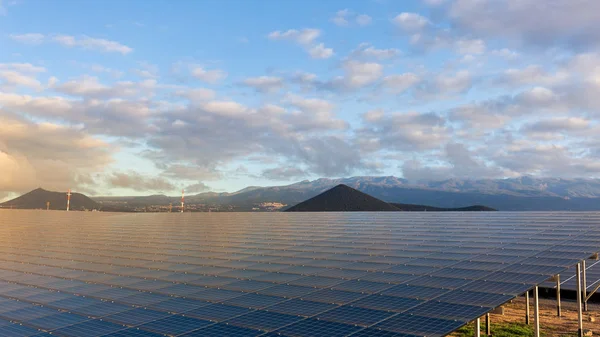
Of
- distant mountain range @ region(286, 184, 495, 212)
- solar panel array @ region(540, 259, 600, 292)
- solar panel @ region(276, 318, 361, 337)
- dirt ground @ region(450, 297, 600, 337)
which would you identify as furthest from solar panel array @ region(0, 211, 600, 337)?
distant mountain range @ region(286, 184, 495, 212)

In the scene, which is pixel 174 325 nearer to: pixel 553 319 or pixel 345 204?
pixel 553 319

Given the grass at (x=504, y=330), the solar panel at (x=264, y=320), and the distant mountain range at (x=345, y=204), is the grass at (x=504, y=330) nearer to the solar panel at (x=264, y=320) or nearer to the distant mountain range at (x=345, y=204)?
the solar panel at (x=264, y=320)

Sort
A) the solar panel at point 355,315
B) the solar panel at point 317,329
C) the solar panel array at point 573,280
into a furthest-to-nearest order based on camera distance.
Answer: the solar panel array at point 573,280, the solar panel at point 355,315, the solar panel at point 317,329

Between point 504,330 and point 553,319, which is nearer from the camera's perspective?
point 504,330

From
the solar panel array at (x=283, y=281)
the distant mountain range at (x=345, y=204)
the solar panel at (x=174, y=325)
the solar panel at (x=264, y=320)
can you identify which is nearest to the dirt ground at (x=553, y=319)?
the solar panel array at (x=283, y=281)

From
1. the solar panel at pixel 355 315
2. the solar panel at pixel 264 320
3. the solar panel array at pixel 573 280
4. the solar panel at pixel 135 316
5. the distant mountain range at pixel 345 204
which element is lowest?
the solar panel array at pixel 573 280

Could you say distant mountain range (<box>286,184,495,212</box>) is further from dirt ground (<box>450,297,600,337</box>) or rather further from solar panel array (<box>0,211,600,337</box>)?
solar panel array (<box>0,211,600,337</box>)

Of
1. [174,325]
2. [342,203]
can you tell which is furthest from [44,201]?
[174,325]
